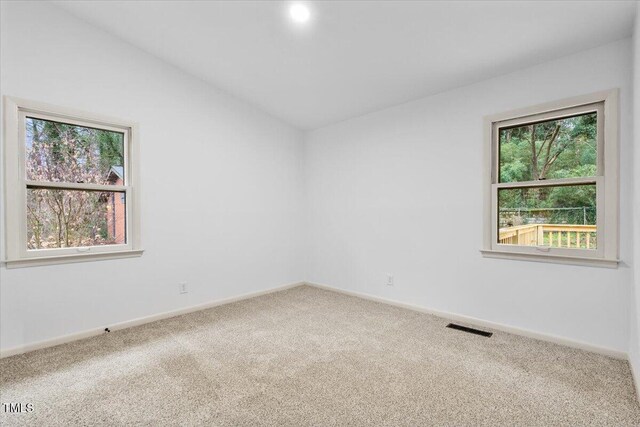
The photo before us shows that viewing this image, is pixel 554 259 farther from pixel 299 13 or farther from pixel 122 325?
pixel 122 325

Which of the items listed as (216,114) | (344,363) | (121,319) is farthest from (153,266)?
(344,363)

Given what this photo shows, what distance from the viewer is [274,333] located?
295cm

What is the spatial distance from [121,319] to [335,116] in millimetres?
3385

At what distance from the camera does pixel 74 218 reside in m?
2.95

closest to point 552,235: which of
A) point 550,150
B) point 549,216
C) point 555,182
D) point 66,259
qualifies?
point 549,216

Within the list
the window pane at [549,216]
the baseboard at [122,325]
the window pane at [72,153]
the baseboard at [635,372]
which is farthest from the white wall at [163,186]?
the baseboard at [635,372]

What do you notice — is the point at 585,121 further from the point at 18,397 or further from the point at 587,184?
the point at 18,397

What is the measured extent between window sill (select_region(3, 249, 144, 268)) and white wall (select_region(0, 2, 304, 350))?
53 millimetres

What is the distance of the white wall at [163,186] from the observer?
2641mm

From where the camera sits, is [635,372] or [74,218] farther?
[74,218]

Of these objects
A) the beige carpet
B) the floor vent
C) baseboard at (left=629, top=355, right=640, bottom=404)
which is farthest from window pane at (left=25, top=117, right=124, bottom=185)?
baseboard at (left=629, top=355, right=640, bottom=404)

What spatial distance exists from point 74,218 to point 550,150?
4.35 m

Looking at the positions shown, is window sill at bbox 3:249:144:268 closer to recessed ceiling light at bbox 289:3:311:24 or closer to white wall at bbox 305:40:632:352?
white wall at bbox 305:40:632:352

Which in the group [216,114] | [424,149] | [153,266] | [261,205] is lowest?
[153,266]
